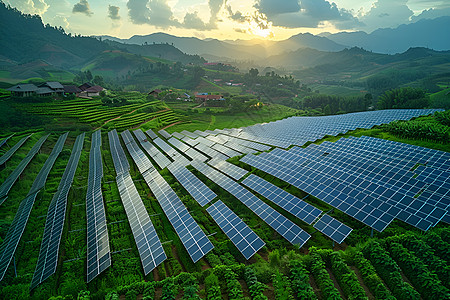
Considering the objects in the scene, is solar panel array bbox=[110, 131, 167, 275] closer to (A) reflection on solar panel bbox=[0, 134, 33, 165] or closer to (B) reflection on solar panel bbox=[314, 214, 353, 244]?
(B) reflection on solar panel bbox=[314, 214, 353, 244]

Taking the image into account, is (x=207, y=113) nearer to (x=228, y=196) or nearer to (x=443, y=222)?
(x=228, y=196)

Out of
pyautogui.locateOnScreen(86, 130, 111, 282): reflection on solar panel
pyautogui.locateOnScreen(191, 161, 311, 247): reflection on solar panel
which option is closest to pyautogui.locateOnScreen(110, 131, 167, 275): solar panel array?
pyautogui.locateOnScreen(86, 130, 111, 282): reflection on solar panel

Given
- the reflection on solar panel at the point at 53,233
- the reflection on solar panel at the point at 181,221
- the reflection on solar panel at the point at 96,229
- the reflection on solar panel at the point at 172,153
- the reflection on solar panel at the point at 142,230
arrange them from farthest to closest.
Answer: the reflection on solar panel at the point at 172,153 → the reflection on solar panel at the point at 181,221 → the reflection on solar panel at the point at 142,230 → the reflection on solar panel at the point at 96,229 → the reflection on solar panel at the point at 53,233

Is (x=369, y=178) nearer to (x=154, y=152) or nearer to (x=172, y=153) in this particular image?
(x=172, y=153)

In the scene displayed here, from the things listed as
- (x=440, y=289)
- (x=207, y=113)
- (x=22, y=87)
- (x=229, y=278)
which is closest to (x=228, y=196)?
(x=229, y=278)

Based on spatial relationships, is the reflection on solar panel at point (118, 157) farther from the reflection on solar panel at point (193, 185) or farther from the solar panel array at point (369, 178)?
the solar panel array at point (369, 178)

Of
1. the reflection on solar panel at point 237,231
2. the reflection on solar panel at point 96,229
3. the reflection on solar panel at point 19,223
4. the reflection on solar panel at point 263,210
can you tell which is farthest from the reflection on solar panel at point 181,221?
the reflection on solar panel at point 19,223
